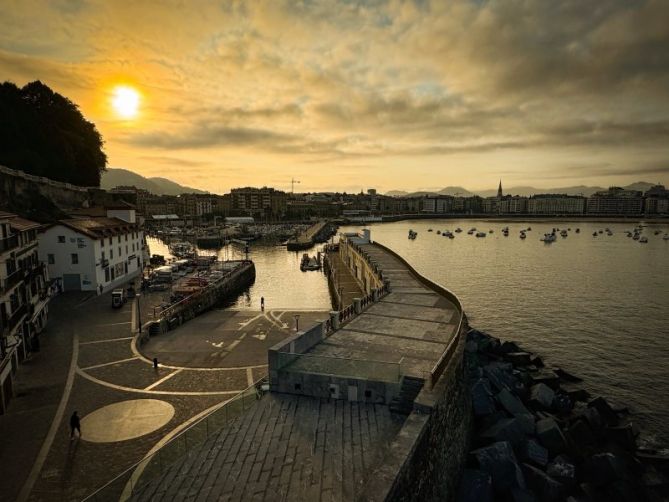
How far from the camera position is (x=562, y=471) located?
16469mm

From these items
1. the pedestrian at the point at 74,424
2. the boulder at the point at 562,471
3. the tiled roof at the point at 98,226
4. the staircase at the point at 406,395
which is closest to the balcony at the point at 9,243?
the pedestrian at the point at 74,424

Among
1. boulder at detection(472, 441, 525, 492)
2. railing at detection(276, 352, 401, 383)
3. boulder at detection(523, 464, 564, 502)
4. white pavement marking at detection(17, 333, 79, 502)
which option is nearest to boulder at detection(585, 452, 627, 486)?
boulder at detection(523, 464, 564, 502)

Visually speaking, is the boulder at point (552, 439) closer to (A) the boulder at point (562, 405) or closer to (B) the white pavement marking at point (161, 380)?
(A) the boulder at point (562, 405)

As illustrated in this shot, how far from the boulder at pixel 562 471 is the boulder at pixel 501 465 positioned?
1.83 meters

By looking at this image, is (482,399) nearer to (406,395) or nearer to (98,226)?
(406,395)

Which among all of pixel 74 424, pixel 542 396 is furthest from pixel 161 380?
pixel 542 396

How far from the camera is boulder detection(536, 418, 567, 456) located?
18031mm

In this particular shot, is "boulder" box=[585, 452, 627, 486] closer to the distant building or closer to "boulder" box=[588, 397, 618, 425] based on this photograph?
"boulder" box=[588, 397, 618, 425]

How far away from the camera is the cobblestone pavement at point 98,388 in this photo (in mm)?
13648

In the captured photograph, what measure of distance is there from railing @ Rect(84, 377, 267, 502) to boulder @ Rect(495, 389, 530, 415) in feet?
44.7

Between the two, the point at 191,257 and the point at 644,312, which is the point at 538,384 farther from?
the point at 191,257

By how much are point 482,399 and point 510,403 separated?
1553mm

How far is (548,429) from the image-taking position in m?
18.5

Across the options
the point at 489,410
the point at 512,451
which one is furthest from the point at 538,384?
the point at 512,451
